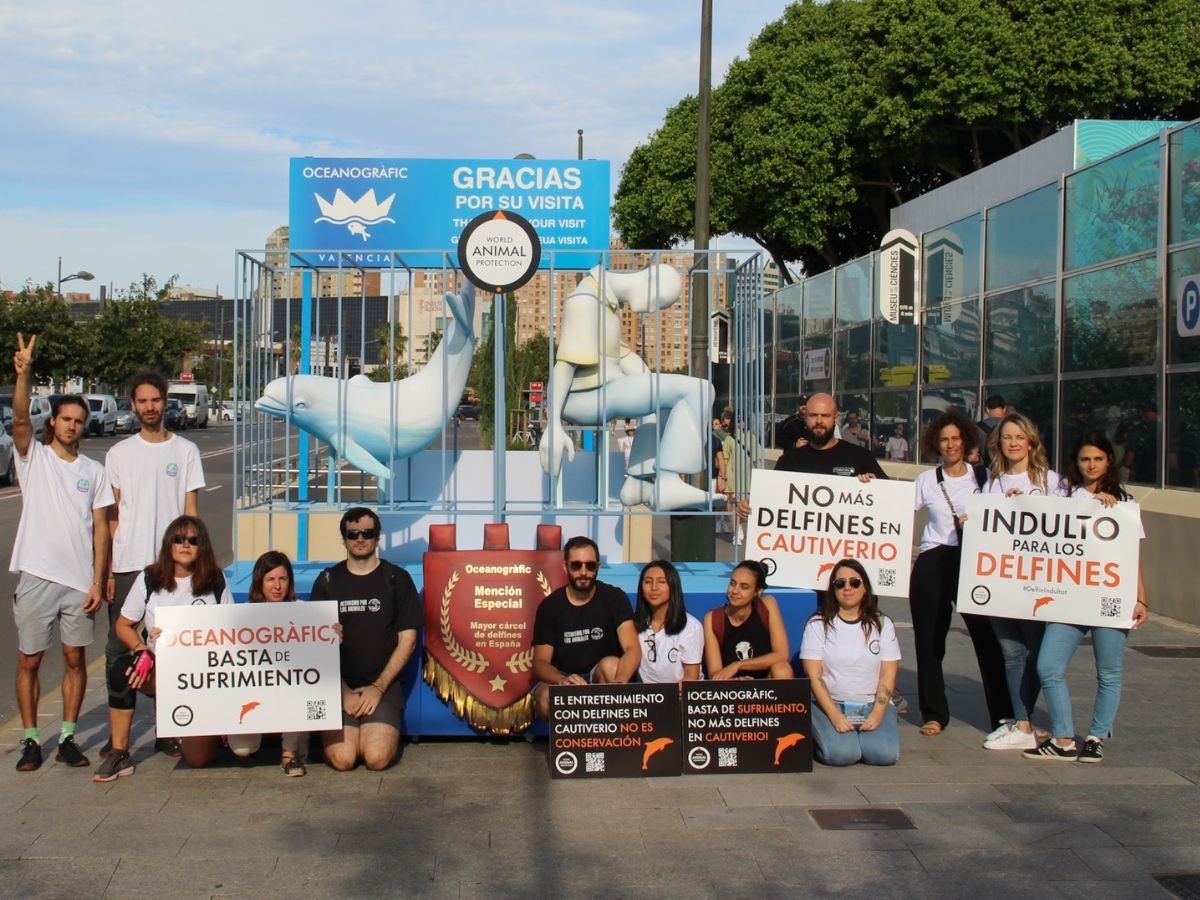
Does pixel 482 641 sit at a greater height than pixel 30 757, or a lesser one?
greater

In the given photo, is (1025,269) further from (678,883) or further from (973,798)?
(678,883)

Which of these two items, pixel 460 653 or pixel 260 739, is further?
pixel 460 653

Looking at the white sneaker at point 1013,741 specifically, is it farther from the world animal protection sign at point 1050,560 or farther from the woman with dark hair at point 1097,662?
the world animal protection sign at point 1050,560

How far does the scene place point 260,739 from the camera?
6.22 meters

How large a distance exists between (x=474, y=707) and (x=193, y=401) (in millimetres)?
63195

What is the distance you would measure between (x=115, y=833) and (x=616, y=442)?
10568 millimetres

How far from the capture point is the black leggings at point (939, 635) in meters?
6.79

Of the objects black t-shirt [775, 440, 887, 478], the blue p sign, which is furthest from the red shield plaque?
the blue p sign

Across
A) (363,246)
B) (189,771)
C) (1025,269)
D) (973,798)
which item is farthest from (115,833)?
(1025,269)

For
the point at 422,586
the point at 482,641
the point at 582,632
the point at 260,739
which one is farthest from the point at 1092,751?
the point at 260,739

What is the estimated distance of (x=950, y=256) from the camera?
55.1ft

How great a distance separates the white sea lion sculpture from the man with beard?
1205 mm

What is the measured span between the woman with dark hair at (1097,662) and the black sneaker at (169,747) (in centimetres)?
434

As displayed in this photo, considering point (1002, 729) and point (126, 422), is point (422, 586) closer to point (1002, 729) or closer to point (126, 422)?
point (1002, 729)
